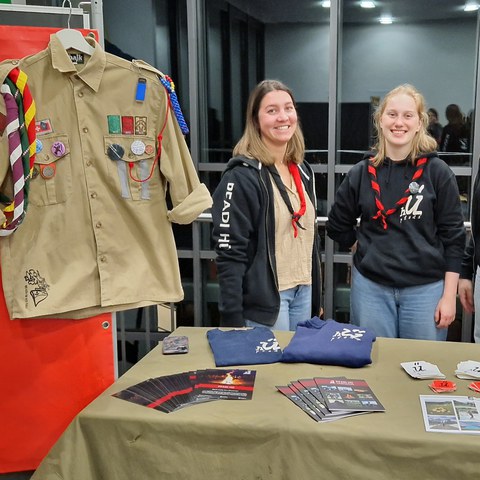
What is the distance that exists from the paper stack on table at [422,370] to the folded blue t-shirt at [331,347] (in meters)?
0.11

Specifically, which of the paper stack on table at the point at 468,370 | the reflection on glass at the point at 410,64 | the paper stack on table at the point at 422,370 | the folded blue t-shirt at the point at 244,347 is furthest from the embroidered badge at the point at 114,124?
the reflection on glass at the point at 410,64

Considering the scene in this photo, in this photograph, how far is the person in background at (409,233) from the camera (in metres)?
2.21

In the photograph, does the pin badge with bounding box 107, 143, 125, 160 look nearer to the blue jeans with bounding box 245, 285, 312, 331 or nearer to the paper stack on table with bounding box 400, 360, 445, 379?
the blue jeans with bounding box 245, 285, 312, 331

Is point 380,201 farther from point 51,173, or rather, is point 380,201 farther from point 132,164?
point 51,173

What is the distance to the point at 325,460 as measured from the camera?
1.32 m

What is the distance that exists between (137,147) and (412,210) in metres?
1.07

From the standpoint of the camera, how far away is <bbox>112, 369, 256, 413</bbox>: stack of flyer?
1.48m

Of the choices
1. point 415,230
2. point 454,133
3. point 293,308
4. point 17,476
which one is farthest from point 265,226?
point 454,133

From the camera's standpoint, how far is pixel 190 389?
1.54m

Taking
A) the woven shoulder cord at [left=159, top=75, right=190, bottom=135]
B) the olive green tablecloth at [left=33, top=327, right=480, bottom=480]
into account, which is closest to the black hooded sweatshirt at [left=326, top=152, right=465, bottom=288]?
the olive green tablecloth at [left=33, top=327, right=480, bottom=480]

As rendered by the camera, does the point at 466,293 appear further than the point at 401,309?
Yes

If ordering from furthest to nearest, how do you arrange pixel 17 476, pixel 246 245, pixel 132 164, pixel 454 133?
pixel 454 133 → pixel 246 245 → pixel 17 476 → pixel 132 164

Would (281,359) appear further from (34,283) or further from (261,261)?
(34,283)

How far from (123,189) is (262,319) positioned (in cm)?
72
